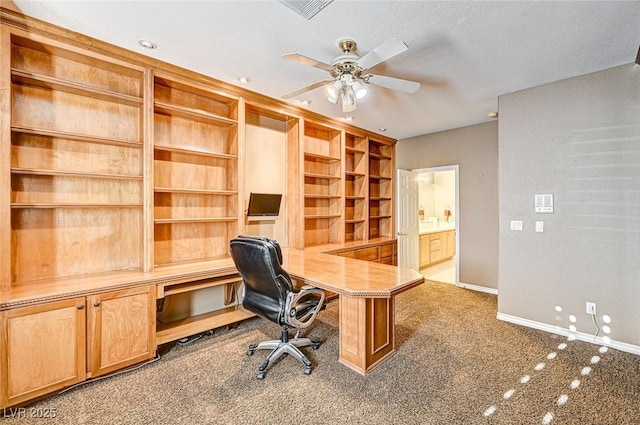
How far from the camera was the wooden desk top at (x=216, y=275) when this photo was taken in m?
1.96

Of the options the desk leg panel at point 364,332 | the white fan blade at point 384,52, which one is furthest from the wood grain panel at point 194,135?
the desk leg panel at point 364,332

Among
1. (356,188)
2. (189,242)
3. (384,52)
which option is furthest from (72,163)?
(356,188)

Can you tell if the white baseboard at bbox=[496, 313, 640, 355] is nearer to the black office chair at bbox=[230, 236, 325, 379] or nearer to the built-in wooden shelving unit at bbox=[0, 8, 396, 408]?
the black office chair at bbox=[230, 236, 325, 379]

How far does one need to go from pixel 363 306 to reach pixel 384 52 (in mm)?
1874

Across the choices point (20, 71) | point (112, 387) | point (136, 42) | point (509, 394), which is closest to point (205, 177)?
point (136, 42)

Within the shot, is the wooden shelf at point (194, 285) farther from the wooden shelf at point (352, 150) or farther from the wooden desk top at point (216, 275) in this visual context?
the wooden shelf at point (352, 150)

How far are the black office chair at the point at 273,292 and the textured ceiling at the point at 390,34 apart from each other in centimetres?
163

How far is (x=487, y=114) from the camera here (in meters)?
4.11

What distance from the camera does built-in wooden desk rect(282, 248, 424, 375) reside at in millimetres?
2125

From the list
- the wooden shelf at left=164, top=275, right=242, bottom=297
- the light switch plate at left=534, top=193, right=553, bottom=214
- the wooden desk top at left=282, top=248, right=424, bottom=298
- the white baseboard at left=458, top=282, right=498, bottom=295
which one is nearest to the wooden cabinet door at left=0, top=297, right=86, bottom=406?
the wooden shelf at left=164, top=275, right=242, bottom=297

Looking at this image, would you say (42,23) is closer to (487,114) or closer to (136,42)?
(136,42)

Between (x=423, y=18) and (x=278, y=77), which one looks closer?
(x=423, y=18)

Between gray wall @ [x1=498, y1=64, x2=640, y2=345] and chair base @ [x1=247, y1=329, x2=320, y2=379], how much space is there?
2.48 metres

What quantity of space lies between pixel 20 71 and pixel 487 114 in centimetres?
510
